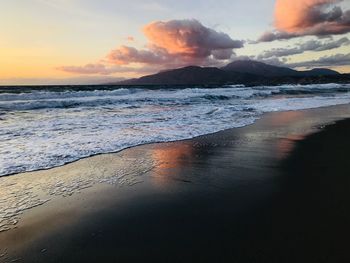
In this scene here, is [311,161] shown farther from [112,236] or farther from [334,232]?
[112,236]

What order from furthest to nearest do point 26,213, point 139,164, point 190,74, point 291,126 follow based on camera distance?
1. point 190,74
2. point 291,126
3. point 139,164
4. point 26,213

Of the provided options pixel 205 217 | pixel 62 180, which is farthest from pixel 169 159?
pixel 205 217

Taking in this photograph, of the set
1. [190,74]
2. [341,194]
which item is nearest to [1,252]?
[341,194]

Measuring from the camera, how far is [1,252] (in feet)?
10.6

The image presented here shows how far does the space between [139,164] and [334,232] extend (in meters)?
4.03

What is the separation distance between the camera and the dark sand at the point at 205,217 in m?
3.17

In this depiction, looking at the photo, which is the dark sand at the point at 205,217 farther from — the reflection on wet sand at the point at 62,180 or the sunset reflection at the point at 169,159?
the reflection on wet sand at the point at 62,180

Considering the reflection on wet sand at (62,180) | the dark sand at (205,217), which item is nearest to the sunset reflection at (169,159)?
the dark sand at (205,217)

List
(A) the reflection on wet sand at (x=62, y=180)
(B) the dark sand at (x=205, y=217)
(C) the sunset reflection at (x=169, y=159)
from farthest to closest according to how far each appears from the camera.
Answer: (C) the sunset reflection at (x=169, y=159) < (A) the reflection on wet sand at (x=62, y=180) < (B) the dark sand at (x=205, y=217)

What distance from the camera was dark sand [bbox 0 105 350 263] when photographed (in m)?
3.17

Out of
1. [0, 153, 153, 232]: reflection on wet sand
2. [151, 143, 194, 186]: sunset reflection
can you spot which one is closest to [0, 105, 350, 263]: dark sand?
[151, 143, 194, 186]: sunset reflection

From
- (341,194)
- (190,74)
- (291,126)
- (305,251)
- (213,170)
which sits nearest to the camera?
(305,251)

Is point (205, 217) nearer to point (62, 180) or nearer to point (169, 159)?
point (62, 180)

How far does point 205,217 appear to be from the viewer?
13.2 feet
